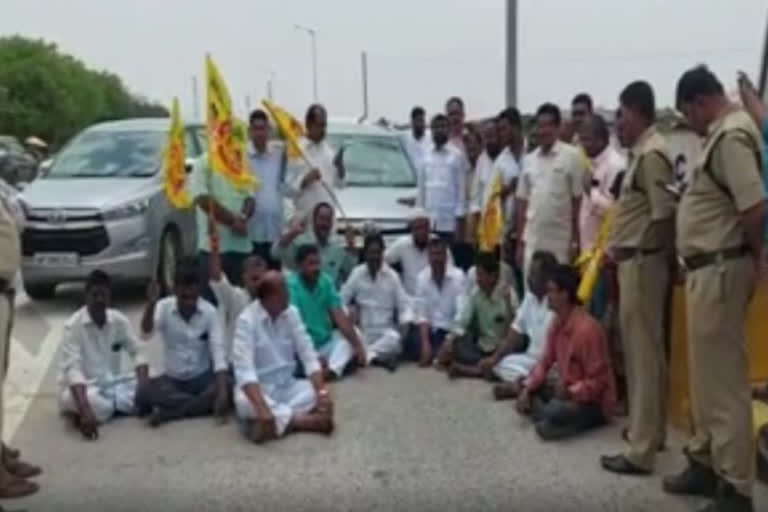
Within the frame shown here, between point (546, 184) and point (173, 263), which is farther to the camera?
point (173, 263)

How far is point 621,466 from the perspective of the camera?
6.34 m

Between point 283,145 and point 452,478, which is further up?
point 283,145

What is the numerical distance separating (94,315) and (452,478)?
2.54 metres

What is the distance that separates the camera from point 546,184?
8133 mm

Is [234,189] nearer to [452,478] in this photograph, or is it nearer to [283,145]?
[283,145]

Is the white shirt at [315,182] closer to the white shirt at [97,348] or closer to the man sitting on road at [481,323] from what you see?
the man sitting on road at [481,323]

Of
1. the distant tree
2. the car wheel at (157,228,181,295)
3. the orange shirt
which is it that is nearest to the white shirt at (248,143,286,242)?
the car wheel at (157,228,181,295)

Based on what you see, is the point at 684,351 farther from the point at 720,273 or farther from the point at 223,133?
the point at 223,133

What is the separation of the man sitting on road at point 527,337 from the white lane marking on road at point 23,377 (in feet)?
9.68

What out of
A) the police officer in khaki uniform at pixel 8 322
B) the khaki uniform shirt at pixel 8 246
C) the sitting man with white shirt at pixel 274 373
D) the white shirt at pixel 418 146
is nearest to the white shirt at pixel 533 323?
the sitting man with white shirt at pixel 274 373

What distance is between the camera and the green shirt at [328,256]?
30.9 ft

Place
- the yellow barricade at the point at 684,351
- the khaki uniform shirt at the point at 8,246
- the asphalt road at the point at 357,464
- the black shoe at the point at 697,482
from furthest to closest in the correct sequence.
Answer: the yellow barricade at the point at 684,351, the asphalt road at the point at 357,464, the black shoe at the point at 697,482, the khaki uniform shirt at the point at 8,246

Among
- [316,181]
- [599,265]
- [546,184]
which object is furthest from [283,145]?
[599,265]

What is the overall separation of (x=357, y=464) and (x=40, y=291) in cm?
627
